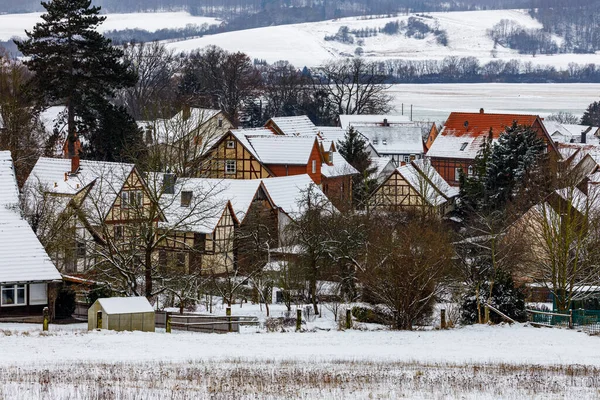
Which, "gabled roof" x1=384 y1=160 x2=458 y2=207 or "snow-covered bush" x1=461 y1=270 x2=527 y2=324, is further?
"gabled roof" x1=384 y1=160 x2=458 y2=207

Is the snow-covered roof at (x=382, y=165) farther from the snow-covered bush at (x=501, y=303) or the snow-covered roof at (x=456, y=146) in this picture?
the snow-covered bush at (x=501, y=303)

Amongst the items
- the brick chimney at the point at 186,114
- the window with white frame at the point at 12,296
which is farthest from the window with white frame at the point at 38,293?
the brick chimney at the point at 186,114

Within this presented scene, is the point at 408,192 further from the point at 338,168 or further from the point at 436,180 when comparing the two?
the point at 338,168

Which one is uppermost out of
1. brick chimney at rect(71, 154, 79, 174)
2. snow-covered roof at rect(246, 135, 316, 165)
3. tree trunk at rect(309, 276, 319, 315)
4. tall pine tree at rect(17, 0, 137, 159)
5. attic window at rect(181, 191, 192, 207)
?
tall pine tree at rect(17, 0, 137, 159)

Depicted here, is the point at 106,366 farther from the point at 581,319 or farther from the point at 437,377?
the point at 581,319

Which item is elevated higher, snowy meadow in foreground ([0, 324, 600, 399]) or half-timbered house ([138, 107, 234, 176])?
half-timbered house ([138, 107, 234, 176])

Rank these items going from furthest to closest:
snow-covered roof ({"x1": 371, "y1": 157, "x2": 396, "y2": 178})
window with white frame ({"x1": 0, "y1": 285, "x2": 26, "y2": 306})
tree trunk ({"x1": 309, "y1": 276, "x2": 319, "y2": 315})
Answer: snow-covered roof ({"x1": 371, "y1": 157, "x2": 396, "y2": 178}) → tree trunk ({"x1": 309, "y1": 276, "x2": 319, "y2": 315}) → window with white frame ({"x1": 0, "y1": 285, "x2": 26, "y2": 306})

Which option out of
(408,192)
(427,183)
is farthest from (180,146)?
(408,192)

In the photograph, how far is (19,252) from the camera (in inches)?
1390

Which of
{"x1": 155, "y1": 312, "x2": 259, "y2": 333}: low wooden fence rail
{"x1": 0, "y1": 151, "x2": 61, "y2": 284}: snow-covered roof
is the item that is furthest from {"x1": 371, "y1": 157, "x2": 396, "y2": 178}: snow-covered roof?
{"x1": 155, "y1": 312, "x2": 259, "y2": 333}: low wooden fence rail

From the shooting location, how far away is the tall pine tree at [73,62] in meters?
56.9

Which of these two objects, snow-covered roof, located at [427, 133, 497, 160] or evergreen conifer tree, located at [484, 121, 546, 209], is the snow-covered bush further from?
snow-covered roof, located at [427, 133, 497, 160]

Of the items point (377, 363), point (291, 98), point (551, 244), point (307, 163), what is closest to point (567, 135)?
point (291, 98)

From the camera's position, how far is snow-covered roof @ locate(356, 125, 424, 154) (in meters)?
95.9
